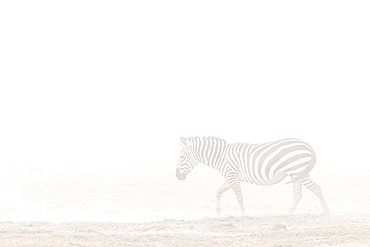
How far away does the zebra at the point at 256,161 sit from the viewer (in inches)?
768

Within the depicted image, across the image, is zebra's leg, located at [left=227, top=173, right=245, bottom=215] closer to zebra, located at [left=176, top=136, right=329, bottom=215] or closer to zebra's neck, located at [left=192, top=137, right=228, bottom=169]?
zebra, located at [left=176, top=136, right=329, bottom=215]

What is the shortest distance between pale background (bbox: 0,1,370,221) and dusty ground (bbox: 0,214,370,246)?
5656 millimetres

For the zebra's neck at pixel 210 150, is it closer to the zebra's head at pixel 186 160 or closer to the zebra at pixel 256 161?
the zebra at pixel 256 161

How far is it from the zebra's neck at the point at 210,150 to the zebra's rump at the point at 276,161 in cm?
69

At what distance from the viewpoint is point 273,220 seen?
1781cm

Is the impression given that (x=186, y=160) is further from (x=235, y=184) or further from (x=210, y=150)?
(x=235, y=184)

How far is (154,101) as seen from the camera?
7369 cm

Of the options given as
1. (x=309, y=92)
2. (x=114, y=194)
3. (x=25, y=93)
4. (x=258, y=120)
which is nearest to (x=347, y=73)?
(x=309, y=92)

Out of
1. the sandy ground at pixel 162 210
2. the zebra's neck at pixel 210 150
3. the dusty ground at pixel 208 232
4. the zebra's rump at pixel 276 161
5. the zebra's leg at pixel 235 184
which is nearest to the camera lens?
the dusty ground at pixel 208 232

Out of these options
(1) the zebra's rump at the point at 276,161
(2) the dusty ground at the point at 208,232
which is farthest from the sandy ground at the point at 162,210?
(1) the zebra's rump at the point at 276,161

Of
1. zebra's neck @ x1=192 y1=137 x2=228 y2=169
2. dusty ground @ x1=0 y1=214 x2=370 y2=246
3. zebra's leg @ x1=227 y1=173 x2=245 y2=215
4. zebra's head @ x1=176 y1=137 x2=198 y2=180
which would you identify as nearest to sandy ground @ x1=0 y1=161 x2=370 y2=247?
dusty ground @ x1=0 y1=214 x2=370 y2=246

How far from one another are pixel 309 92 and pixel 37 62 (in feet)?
138

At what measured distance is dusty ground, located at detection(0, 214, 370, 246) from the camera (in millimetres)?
13609

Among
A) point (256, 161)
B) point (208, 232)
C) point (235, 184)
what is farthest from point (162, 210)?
point (208, 232)
